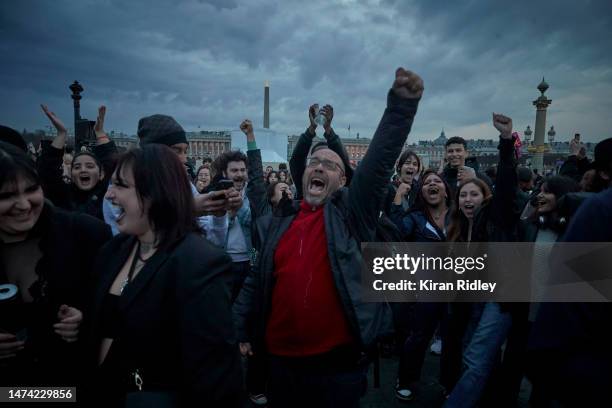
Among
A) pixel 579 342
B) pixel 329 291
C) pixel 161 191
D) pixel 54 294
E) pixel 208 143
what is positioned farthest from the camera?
pixel 208 143

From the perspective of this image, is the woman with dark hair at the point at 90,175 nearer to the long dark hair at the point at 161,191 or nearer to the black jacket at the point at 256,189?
the black jacket at the point at 256,189

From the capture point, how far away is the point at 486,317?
9.78 ft

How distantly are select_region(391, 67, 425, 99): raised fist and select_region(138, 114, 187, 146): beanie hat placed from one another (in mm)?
2021

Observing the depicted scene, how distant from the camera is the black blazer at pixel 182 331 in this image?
52.3 inches

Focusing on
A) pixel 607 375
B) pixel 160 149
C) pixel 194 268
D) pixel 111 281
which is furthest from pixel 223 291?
pixel 607 375

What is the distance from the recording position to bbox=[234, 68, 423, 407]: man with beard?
197cm

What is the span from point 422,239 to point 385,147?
2146 mm

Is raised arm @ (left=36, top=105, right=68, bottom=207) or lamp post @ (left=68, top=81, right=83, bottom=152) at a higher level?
lamp post @ (left=68, top=81, right=83, bottom=152)

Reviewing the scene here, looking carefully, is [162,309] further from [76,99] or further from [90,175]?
[76,99]

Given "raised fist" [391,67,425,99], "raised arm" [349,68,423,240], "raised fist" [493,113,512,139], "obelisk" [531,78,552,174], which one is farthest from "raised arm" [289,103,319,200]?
"obelisk" [531,78,552,174]

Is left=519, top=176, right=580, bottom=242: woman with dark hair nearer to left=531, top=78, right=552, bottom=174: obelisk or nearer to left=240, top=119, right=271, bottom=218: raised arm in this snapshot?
left=240, top=119, right=271, bottom=218: raised arm

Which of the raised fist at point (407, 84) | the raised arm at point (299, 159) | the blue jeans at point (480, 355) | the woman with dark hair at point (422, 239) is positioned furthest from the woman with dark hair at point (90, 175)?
the blue jeans at point (480, 355)

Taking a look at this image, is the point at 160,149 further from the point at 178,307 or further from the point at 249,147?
the point at 249,147

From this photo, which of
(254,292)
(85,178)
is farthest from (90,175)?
(254,292)
